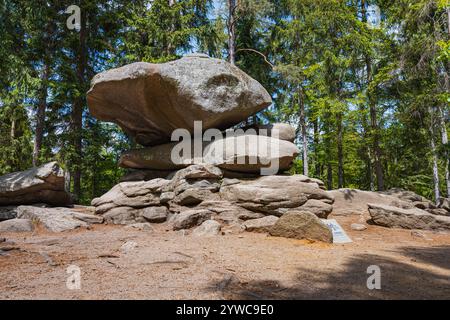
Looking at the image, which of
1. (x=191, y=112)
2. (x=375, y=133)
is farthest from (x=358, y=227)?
(x=375, y=133)

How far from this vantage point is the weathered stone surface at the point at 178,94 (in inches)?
379

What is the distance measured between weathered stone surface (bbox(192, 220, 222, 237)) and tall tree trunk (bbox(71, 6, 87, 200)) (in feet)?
31.4

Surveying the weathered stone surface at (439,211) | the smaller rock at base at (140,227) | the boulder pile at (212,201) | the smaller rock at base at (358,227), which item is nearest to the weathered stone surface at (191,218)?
the boulder pile at (212,201)

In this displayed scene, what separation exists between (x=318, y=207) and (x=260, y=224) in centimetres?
228

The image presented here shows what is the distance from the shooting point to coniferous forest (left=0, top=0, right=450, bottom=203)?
42.4ft

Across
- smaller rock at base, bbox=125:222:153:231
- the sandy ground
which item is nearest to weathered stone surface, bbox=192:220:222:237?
the sandy ground

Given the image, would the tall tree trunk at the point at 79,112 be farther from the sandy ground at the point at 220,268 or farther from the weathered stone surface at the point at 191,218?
the weathered stone surface at the point at 191,218

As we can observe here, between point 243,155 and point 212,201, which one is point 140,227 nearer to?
point 212,201

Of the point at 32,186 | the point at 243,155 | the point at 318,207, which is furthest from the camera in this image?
the point at 32,186

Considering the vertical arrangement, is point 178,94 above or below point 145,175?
above

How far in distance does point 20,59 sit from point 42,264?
11.9 metres

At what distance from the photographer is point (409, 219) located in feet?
29.1

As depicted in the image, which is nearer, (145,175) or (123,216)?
(123,216)
